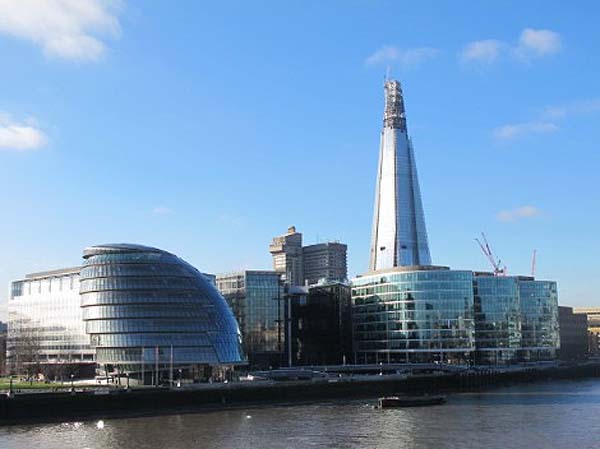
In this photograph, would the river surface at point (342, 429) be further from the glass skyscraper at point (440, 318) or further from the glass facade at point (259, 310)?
the glass skyscraper at point (440, 318)

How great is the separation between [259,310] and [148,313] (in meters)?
57.0

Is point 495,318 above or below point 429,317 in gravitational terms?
below

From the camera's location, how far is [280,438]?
71.2 meters

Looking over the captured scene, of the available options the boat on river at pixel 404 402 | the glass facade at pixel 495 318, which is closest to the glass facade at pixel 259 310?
the glass facade at pixel 495 318

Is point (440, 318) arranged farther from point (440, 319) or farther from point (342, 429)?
point (342, 429)

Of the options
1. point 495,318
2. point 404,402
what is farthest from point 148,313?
point 495,318

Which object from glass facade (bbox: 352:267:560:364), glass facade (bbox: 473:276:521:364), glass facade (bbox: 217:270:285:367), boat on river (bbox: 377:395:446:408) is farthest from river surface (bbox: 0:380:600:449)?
glass facade (bbox: 473:276:521:364)

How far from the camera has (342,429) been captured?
254ft

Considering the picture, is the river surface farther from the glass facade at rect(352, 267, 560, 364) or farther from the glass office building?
the glass facade at rect(352, 267, 560, 364)

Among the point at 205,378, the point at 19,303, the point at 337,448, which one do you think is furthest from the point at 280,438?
the point at 19,303

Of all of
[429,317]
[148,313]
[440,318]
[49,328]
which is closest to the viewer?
[148,313]

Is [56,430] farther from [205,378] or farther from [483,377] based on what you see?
[483,377]

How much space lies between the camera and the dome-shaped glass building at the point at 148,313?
126 metres

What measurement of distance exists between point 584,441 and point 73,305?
102371 mm
